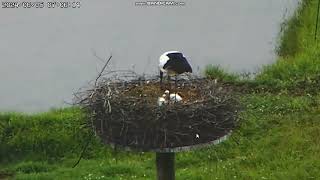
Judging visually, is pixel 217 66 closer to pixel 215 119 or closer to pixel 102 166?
pixel 102 166

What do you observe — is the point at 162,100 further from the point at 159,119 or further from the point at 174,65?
the point at 174,65

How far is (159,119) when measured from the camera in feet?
12.0

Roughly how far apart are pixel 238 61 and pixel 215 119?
5.96 m

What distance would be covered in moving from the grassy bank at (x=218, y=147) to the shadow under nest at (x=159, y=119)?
1281 mm

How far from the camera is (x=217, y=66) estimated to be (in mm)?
8883

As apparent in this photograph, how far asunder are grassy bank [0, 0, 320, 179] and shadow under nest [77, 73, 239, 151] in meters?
1.28

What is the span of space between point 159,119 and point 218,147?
8.83ft

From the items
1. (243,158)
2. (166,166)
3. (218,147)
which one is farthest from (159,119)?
(218,147)

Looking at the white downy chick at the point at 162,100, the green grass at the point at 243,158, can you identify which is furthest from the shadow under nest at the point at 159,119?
the green grass at the point at 243,158

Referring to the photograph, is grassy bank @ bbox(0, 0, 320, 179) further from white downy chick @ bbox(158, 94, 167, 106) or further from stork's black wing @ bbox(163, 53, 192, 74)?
white downy chick @ bbox(158, 94, 167, 106)

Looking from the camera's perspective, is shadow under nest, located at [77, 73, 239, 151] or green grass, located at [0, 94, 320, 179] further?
green grass, located at [0, 94, 320, 179]

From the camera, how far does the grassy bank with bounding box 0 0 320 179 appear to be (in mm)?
5668

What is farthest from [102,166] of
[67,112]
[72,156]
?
[67,112]

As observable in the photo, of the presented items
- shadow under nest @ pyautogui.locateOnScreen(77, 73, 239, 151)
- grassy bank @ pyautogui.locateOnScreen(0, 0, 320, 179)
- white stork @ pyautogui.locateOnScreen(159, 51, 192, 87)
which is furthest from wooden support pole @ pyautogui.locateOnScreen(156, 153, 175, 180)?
grassy bank @ pyautogui.locateOnScreen(0, 0, 320, 179)
